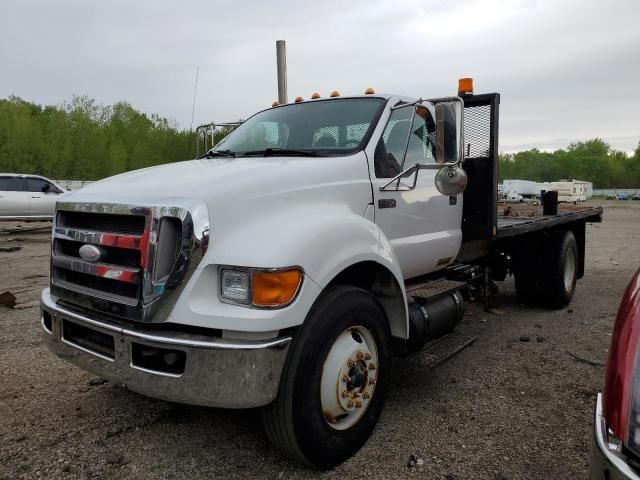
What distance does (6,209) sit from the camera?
15.0 meters

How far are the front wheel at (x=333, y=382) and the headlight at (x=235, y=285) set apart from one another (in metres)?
0.35

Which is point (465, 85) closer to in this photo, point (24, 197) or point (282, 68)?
point (282, 68)

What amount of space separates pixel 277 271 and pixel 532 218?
468 cm

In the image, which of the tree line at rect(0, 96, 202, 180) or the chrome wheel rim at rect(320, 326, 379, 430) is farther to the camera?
the tree line at rect(0, 96, 202, 180)

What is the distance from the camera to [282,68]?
7.23 metres

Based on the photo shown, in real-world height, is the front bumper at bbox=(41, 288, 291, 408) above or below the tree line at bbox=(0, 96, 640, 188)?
below

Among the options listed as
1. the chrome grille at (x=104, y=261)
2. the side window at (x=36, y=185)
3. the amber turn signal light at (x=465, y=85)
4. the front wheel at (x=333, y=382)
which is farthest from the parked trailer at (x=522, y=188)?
the chrome grille at (x=104, y=261)

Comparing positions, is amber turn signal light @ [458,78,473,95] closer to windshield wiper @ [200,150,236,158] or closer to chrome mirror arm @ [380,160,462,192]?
chrome mirror arm @ [380,160,462,192]

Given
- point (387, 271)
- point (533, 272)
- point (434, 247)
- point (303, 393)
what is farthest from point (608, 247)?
point (303, 393)

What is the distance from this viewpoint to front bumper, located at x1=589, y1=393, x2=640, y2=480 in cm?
148

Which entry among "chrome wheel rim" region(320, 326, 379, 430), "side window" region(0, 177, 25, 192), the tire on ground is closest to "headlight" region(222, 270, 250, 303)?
"chrome wheel rim" region(320, 326, 379, 430)

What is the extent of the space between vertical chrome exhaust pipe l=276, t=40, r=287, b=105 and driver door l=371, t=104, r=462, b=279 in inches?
126

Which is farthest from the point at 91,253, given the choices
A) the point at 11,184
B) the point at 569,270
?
the point at 11,184

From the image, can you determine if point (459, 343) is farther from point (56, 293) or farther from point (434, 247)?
point (56, 293)
